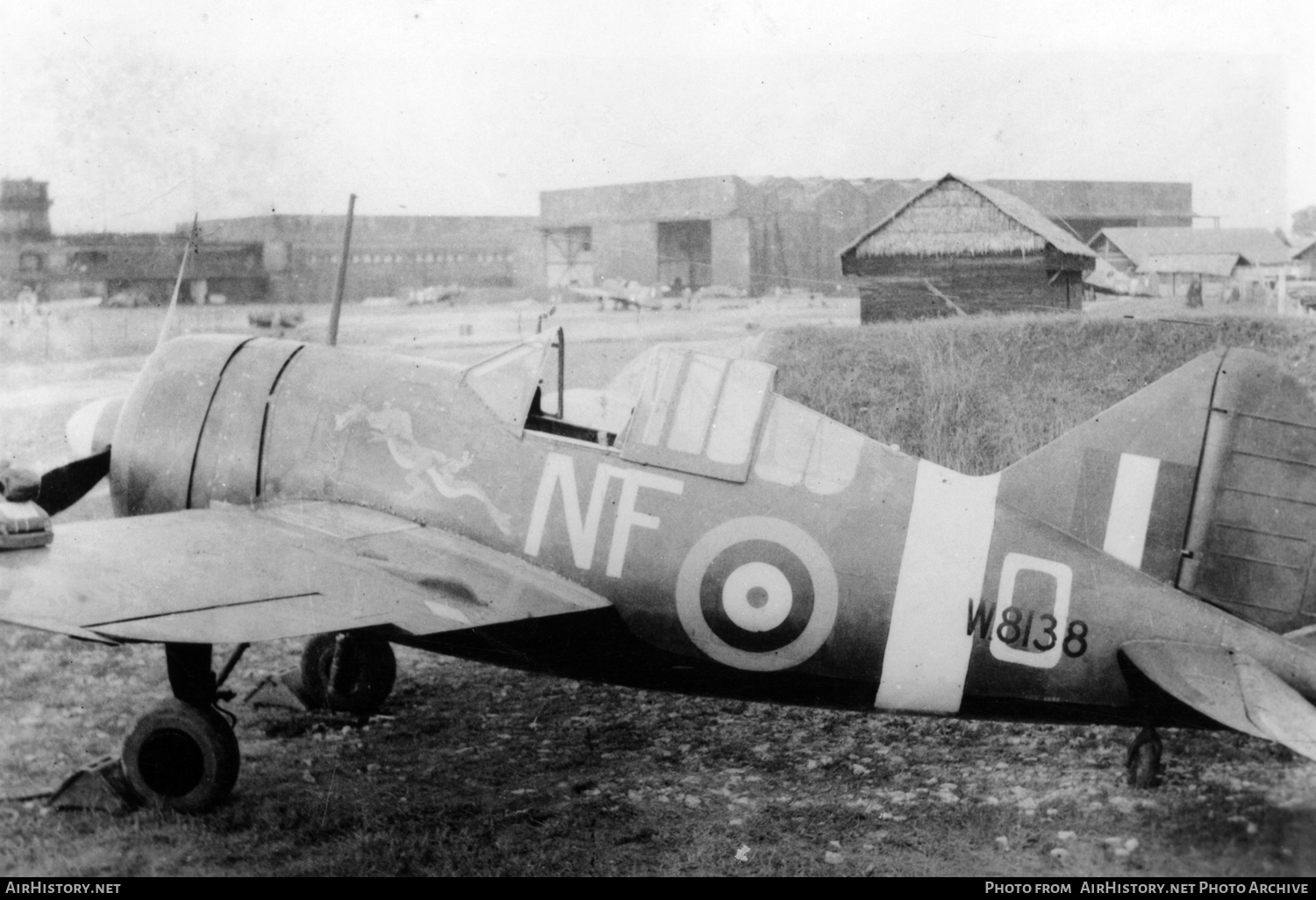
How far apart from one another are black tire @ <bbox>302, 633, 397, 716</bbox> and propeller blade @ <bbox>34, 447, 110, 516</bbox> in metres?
1.31

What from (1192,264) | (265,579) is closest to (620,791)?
(265,579)

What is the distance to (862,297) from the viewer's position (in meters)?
9.68

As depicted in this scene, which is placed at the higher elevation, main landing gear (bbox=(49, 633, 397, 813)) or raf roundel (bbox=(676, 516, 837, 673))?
raf roundel (bbox=(676, 516, 837, 673))

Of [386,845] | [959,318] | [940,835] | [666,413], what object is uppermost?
[959,318]

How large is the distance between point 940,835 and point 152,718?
9.75ft

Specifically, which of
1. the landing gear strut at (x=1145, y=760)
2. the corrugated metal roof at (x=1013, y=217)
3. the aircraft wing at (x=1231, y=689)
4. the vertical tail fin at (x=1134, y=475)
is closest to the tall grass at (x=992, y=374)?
the corrugated metal roof at (x=1013, y=217)

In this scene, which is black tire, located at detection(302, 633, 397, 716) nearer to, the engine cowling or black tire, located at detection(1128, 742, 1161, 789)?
the engine cowling

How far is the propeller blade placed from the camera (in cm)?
460

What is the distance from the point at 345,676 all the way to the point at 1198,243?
9014mm

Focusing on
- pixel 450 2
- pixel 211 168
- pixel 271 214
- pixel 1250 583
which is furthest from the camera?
pixel 271 214

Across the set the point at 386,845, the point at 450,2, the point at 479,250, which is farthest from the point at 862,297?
the point at 386,845

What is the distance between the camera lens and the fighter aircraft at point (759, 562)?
3.40 meters

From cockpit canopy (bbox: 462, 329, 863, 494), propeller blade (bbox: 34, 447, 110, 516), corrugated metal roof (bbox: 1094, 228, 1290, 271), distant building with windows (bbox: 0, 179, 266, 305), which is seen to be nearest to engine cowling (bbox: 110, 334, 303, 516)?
propeller blade (bbox: 34, 447, 110, 516)

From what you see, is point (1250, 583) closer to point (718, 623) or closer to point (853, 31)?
point (718, 623)
